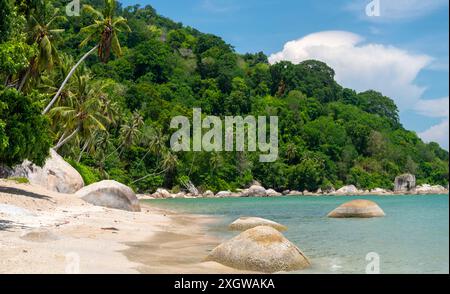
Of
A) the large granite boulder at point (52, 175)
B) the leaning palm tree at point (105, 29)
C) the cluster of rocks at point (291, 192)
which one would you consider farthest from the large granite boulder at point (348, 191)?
the large granite boulder at point (52, 175)

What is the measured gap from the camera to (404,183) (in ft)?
349

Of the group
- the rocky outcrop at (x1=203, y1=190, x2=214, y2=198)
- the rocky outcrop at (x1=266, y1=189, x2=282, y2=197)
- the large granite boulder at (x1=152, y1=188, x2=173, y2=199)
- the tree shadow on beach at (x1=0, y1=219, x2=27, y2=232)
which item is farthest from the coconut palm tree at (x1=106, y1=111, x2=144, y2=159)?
the tree shadow on beach at (x1=0, y1=219, x2=27, y2=232)

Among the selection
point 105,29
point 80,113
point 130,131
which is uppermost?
point 105,29

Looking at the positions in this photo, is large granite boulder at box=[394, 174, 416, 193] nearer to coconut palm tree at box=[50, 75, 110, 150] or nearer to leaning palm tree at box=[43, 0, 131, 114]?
coconut palm tree at box=[50, 75, 110, 150]

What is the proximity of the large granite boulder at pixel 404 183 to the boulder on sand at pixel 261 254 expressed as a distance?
101m

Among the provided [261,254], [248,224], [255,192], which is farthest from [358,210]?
[255,192]

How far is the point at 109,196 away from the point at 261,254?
17.3 metres

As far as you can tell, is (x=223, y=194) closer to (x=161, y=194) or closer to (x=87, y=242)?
(x=161, y=194)

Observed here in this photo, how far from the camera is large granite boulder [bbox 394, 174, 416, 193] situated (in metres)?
106

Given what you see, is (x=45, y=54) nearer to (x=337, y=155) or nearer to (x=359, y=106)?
(x=337, y=155)

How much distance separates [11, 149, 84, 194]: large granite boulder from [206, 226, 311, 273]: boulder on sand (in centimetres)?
1958

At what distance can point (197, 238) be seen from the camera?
18.5 meters

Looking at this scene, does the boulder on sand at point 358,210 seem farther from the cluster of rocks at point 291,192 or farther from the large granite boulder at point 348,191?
the large granite boulder at point 348,191
